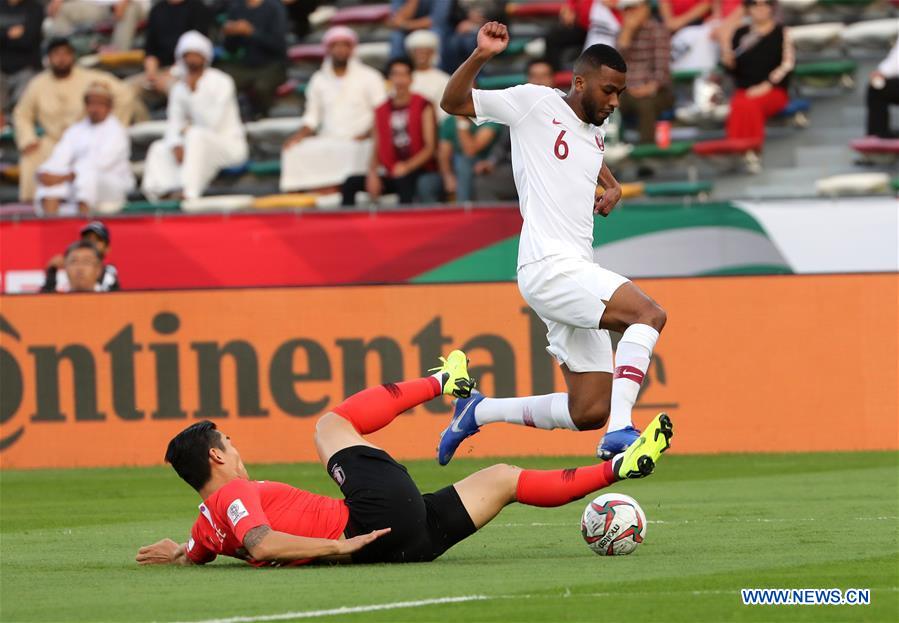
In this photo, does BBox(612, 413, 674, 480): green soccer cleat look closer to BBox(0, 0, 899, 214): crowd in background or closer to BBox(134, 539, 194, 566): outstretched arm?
BBox(134, 539, 194, 566): outstretched arm

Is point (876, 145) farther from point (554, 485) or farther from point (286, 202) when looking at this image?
point (554, 485)

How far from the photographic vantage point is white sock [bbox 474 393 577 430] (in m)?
9.67

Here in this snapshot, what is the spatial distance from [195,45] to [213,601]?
13.5 metres

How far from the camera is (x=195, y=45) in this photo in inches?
774

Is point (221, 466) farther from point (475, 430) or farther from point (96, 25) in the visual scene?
point (96, 25)

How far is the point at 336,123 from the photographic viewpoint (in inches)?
770

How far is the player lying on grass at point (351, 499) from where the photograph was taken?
25.4 ft

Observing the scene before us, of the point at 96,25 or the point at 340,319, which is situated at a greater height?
the point at 96,25

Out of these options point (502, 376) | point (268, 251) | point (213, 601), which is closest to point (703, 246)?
point (502, 376)

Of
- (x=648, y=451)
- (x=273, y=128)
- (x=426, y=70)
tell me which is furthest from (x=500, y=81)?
(x=648, y=451)

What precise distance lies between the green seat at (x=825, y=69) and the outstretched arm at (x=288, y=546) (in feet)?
43.5

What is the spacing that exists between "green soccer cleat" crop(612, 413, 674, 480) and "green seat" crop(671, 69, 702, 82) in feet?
41.8

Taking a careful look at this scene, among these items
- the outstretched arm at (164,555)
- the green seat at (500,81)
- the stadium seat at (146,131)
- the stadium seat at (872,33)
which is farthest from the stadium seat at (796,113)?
the outstretched arm at (164,555)

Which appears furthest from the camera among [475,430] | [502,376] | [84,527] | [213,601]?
[502,376]
